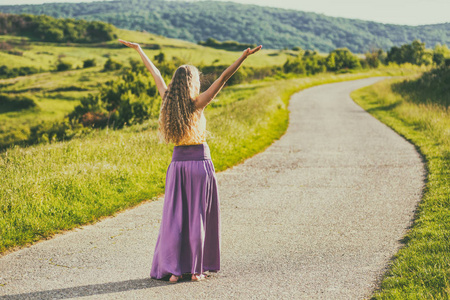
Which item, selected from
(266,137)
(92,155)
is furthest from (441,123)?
(92,155)

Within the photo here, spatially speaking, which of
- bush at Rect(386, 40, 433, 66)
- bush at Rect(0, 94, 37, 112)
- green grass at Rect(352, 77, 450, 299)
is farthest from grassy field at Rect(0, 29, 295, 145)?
bush at Rect(386, 40, 433, 66)

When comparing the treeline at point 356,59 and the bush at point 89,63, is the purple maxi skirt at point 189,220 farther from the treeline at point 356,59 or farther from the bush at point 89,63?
the bush at point 89,63

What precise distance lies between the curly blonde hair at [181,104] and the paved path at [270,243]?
1562mm

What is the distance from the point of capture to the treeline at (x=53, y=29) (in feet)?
482

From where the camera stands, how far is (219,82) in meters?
4.22

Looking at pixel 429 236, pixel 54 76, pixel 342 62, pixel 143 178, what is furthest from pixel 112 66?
pixel 429 236

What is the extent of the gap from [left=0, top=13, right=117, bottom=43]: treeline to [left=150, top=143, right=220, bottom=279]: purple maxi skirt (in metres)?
159

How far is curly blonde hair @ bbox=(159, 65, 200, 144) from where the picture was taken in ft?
14.3

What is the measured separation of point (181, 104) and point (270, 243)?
228cm

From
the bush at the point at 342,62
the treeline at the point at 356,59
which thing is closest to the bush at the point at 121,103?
the treeline at the point at 356,59

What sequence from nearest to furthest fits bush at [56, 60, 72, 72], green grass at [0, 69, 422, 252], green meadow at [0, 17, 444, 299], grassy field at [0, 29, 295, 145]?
green meadow at [0, 17, 444, 299] → green grass at [0, 69, 422, 252] → grassy field at [0, 29, 295, 145] → bush at [56, 60, 72, 72]

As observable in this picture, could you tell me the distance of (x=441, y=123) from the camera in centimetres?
1483

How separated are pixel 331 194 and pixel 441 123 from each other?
8882mm

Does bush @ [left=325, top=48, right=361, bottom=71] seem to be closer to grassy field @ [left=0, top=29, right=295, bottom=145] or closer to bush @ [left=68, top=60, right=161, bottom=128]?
grassy field @ [left=0, top=29, right=295, bottom=145]
